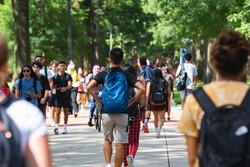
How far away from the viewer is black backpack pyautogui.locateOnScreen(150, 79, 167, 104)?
16856mm

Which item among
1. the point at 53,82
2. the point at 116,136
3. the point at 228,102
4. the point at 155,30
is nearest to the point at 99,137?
the point at 53,82

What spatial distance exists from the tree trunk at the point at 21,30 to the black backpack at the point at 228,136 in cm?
2003

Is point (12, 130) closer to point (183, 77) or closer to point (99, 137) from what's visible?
point (99, 137)

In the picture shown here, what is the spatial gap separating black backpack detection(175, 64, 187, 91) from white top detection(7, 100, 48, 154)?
14.2 meters

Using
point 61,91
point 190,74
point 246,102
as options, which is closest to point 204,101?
point 246,102

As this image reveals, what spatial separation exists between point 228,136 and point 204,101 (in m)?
0.26

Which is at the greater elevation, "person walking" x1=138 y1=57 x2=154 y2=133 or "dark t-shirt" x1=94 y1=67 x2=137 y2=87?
"dark t-shirt" x1=94 y1=67 x2=137 y2=87

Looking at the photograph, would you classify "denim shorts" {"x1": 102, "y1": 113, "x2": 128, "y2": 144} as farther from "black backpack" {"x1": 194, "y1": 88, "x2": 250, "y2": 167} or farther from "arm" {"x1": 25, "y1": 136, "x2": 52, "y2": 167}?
"arm" {"x1": 25, "y1": 136, "x2": 52, "y2": 167}

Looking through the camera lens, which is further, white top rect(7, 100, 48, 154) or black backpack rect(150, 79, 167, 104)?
black backpack rect(150, 79, 167, 104)

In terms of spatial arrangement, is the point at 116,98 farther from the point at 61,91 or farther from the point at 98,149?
the point at 61,91

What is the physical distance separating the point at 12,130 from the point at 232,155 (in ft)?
4.36

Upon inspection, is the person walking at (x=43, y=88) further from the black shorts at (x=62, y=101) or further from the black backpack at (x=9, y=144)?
the black backpack at (x=9, y=144)

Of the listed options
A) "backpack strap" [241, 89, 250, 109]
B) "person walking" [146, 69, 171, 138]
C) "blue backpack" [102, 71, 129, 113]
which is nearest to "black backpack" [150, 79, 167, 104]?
"person walking" [146, 69, 171, 138]

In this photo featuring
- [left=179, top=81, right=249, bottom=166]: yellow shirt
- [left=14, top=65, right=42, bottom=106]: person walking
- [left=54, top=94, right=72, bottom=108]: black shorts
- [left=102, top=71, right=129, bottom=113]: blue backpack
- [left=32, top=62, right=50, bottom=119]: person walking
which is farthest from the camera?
[left=54, top=94, right=72, bottom=108]: black shorts
